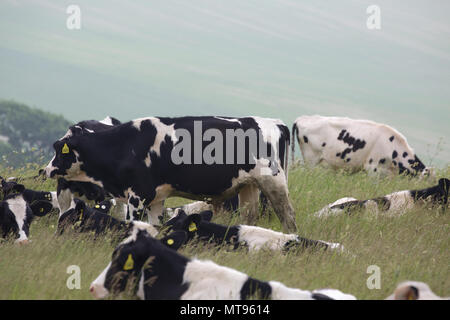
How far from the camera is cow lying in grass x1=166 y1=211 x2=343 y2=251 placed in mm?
8211

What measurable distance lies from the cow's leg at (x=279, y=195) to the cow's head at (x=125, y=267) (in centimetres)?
379

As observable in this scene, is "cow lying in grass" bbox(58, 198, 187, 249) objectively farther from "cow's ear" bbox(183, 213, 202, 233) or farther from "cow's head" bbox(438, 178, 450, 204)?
"cow's head" bbox(438, 178, 450, 204)

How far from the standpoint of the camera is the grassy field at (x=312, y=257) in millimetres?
6863

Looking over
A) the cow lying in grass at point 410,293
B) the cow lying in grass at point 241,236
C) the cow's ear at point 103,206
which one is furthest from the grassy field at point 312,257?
the cow lying in grass at point 410,293

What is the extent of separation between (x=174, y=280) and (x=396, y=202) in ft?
21.1

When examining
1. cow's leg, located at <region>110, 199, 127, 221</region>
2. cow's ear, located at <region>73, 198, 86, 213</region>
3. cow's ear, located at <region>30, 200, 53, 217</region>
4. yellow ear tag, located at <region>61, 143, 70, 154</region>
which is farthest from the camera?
cow's leg, located at <region>110, 199, 127, 221</region>

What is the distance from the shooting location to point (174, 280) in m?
5.99

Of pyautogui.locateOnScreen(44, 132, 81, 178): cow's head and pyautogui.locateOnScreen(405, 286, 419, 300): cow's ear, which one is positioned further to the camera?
pyautogui.locateOnScreen(44, 132, 81, 178): cow's head

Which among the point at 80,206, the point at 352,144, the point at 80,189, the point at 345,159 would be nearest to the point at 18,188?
the point at 80,189

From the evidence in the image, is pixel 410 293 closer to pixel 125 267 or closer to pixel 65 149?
pixel 125 267

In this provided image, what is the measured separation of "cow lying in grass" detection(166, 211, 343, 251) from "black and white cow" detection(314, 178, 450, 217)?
2.46 m

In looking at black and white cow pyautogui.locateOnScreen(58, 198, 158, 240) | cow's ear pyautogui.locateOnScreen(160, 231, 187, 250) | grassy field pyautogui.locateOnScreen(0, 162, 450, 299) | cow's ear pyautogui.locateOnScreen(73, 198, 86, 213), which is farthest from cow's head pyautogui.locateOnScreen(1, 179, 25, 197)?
cow's ear pyautogui.locateOnScreen(160, 231, 187, 250)

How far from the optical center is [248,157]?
966 centimetres

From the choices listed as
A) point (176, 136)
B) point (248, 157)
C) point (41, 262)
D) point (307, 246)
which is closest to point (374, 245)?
point (307, 246)
